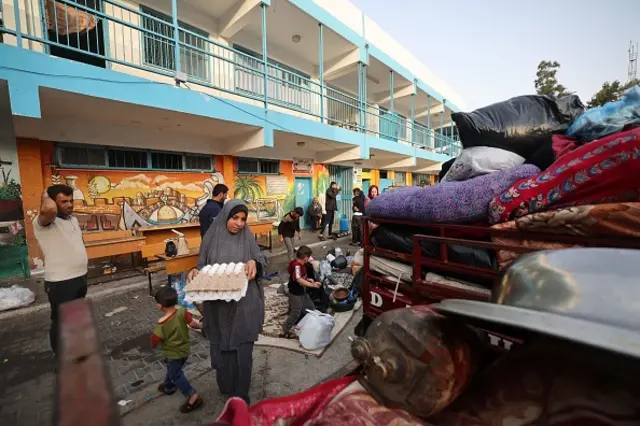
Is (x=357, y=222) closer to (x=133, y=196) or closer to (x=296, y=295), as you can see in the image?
(x=296, y=295)

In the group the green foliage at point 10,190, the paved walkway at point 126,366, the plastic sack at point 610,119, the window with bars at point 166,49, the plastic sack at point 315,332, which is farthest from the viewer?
the window with bars at point 166,49

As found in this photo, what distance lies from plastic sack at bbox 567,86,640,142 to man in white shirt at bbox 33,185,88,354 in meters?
3.96

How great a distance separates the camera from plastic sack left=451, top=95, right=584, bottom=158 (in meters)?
2.19

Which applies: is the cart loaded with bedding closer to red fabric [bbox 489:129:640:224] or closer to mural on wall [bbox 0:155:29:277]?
red fabric [bbox 489:129:640:224]

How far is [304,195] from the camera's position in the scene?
36.7ft

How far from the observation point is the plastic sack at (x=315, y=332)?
3.20 meters

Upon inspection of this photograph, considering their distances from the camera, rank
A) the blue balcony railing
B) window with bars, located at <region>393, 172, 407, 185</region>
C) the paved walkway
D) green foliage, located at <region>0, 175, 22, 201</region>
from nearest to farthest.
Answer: the paved walkway < the blue balcony railing < green foliage, located at <region>0, 175, 22, 201</region> < window with bars, located at <region>393, 172, 407, 185</region>

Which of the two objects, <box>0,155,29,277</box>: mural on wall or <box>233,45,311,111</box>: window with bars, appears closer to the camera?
<box>0,155,29,277</box>: mural on wall

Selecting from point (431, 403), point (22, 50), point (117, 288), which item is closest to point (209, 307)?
point (431, 403)

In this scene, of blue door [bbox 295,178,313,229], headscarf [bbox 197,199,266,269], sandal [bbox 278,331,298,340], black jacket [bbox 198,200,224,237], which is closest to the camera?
headscarf [bbox 197,199,266,269]

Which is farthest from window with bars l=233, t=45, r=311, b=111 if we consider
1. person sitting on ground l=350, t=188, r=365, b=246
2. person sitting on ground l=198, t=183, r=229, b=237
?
person sitting on ground l=198, t=183, r=229, b=237

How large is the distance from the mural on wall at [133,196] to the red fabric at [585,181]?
24.2 ft

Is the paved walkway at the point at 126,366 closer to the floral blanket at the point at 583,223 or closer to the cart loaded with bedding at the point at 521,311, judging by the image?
the cart loaded with bedding at the point at 521,311

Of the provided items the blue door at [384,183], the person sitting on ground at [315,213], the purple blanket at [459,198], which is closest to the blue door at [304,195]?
the person sitting on ground at [315,213]
